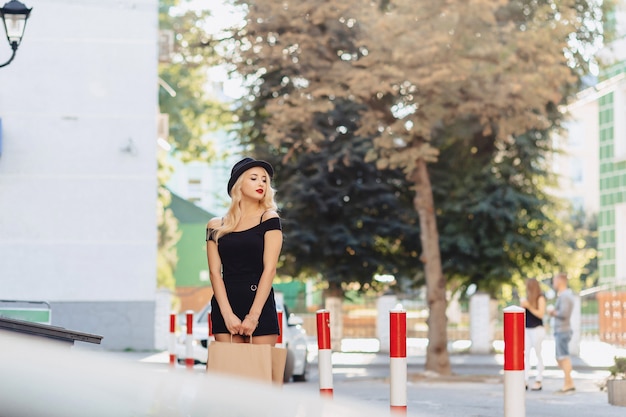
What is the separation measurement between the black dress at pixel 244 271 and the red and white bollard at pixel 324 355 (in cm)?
220

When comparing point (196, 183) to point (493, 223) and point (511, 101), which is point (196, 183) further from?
point (511, 101)

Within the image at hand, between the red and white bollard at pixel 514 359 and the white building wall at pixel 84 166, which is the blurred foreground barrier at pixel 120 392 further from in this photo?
the white building wall at pixel 84 166

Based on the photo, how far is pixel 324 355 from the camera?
9.74 metres

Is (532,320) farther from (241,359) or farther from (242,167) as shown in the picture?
(241,359)

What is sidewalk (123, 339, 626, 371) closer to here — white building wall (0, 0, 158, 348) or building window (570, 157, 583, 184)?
white building wall (0, 0, 158, 348)

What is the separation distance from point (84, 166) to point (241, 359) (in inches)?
899

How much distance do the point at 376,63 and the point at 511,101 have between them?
A: 2180 millimetres

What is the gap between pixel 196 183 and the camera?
8462 centimetres

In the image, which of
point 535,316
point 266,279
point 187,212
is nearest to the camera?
point 266,279

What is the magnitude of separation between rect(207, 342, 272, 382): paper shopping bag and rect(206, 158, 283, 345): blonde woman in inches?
14.5

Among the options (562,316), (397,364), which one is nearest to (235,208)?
(397,364)

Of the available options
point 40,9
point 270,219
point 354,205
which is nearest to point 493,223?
point 354,205

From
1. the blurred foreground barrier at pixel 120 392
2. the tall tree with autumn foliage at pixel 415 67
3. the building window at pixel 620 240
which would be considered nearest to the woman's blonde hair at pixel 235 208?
the blurred foreground barrier at pixel 120 392

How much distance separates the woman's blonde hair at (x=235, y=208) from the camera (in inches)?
298
